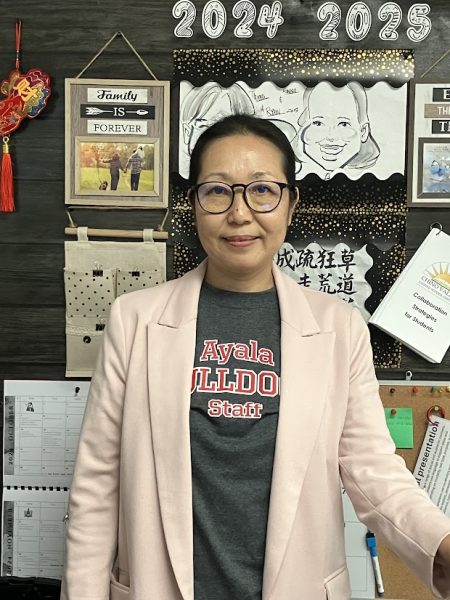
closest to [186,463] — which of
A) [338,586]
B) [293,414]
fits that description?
[293,414]

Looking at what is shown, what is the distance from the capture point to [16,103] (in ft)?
5.35

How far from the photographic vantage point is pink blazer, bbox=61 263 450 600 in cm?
A: 114

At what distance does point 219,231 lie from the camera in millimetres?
1180

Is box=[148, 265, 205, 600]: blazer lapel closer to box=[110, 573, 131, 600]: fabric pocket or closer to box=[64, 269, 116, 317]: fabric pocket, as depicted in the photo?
box=[110, 573, 131, 600]: fabric pocket

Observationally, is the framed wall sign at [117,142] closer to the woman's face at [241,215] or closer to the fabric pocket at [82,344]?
the fabric pocket at [82,344]

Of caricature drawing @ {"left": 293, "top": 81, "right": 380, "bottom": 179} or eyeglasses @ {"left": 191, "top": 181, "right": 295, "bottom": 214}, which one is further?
caricature drawing @ {"left": 293, "top": 81, "right": 380, "bottom": 179}

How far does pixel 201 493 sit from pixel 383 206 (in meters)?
0.86

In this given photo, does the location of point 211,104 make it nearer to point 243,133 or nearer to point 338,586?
point 243,133

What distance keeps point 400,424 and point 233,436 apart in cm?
64

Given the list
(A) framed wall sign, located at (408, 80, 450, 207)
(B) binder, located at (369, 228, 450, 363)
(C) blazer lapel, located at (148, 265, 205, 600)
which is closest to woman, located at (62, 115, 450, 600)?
(C) blazer lapel, located at (148, 265, 205, 600)

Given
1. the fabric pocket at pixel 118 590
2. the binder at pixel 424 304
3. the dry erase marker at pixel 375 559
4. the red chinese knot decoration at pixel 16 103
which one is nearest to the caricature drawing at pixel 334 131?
the binder at pixel 424 304

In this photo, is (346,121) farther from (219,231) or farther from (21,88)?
(21,88)

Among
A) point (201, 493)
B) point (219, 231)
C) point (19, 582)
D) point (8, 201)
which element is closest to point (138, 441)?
point (201, 493)

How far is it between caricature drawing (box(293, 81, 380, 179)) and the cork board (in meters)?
0.56
